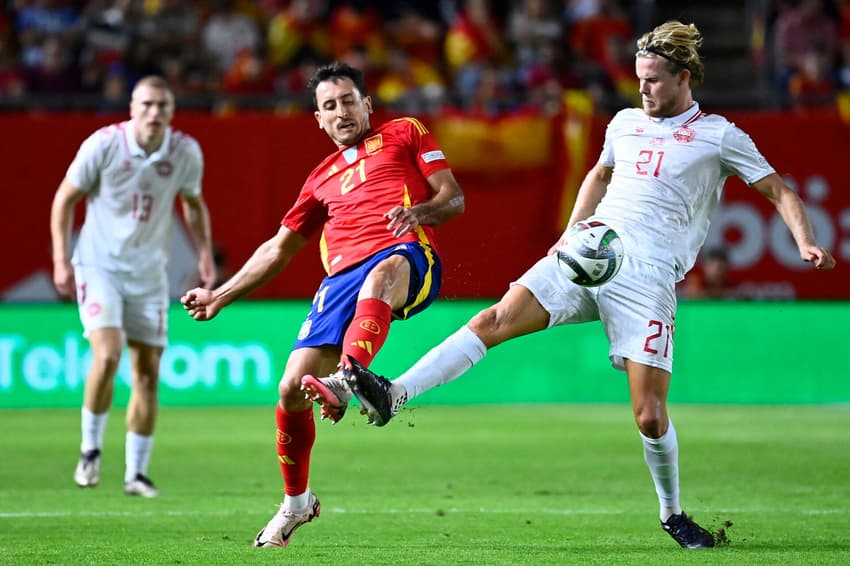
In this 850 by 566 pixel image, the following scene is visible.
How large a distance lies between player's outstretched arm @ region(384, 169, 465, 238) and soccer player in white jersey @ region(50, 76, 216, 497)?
2825 millimetres

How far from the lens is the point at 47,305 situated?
582 inches

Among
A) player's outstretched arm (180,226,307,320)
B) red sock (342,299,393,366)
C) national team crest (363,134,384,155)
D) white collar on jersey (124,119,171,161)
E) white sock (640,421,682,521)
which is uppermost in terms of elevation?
national team crest (363,134,384,155)

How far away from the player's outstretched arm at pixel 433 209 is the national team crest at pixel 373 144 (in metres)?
0.34

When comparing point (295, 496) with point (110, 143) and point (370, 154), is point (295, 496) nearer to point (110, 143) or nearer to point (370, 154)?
point (370, 154)

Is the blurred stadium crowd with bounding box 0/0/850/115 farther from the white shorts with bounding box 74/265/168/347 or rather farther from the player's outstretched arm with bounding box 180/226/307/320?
the player's outstretched arm with bounding box 180/226/307/320

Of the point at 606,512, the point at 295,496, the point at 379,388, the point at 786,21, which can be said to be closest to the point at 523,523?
the point at 606,512

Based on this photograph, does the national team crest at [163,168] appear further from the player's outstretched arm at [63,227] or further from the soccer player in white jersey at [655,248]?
the soccer player in white jersey at [655,248]

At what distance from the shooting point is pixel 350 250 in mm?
7051

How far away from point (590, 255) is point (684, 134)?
77cm

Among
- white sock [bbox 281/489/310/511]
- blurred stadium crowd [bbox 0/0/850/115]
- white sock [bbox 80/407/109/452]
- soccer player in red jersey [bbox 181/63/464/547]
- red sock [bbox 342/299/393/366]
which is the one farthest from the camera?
blurred stadium crowd [bbox 0/0/850/115]

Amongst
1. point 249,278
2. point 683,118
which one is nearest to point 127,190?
point 249,278

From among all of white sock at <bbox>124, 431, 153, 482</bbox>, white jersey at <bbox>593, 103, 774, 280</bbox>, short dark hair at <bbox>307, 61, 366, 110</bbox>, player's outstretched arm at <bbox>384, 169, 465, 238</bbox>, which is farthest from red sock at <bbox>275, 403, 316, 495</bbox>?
white sock at <bbox>124, 431, 153, 482</bbox>

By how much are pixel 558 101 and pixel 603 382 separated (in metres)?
4.05

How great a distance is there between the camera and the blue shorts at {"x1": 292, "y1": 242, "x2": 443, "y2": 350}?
6.89 m
